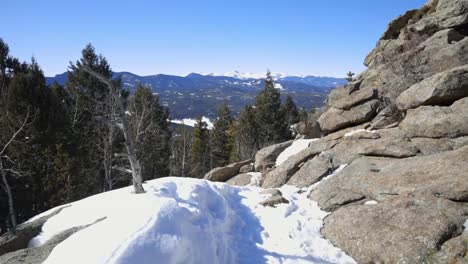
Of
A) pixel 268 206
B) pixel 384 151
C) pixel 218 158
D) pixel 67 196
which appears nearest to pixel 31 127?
pixel 67 196

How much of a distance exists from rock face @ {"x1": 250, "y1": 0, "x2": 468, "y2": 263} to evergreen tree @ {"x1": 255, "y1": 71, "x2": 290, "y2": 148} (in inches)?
675

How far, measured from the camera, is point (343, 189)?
10891mm

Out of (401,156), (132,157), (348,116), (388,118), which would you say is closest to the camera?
(132,157)

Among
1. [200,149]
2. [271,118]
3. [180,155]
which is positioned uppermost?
[271,118]

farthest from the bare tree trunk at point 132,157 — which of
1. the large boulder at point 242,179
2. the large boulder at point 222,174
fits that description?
the large boulder at point 222,174

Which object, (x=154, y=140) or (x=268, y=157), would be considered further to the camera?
(x=154, y=140)

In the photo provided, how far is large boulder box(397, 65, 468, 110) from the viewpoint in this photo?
467 inches

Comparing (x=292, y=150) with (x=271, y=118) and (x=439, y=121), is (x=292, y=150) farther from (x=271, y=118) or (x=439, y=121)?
(x=271, y=118)

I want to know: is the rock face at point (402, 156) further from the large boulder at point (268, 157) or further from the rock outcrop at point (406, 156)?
the large boulder at point (268, 157)

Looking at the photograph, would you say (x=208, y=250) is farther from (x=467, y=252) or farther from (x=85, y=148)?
(x=85, y=148)

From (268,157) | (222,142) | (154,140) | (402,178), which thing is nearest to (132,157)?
(402,178)

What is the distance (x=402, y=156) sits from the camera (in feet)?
37.8

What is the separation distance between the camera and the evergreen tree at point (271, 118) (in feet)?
125

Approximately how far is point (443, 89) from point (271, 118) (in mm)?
26637
